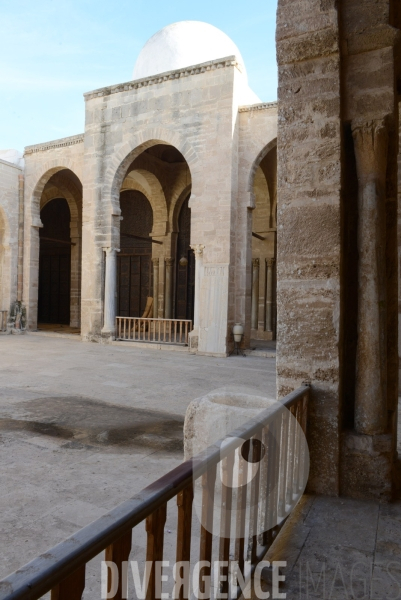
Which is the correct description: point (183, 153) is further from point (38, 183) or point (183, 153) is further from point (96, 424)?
point (96, 424)

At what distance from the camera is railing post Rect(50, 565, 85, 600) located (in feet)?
3.37

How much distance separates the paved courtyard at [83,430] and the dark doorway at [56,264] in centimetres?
1126

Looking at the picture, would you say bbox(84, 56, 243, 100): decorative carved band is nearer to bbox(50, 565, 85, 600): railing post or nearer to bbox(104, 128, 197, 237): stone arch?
bbox(104, 128, 197, 237): stone arch

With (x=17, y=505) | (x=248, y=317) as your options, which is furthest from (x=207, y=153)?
(x=17, y=505)

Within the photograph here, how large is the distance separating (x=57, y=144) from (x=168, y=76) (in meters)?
4.86

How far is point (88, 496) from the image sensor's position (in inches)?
125

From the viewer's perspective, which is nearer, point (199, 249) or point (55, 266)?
point (199, 249)

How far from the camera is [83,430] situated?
188 inches

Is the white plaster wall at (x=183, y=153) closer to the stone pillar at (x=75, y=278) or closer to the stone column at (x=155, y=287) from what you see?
the stone column at (x=155, y=287)

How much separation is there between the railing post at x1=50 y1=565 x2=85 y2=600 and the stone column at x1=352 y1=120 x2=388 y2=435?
7.21 ft

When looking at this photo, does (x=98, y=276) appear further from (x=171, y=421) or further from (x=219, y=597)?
(x=219, y=597)

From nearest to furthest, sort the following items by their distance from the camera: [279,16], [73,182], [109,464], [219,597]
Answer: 1. [219,597]
2. [279,16]
3. [109,464]
4. [73,182]

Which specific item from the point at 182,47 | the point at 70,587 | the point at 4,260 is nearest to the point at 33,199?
the point at 4,260

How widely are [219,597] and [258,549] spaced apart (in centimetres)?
44
